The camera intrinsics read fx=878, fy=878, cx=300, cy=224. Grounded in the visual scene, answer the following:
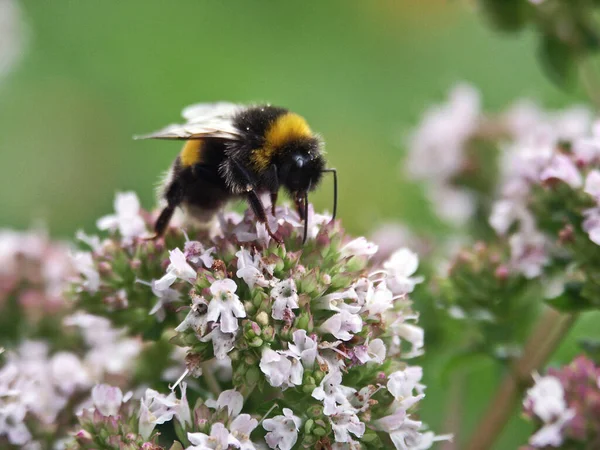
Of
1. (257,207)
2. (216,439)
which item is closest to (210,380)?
(216,439)

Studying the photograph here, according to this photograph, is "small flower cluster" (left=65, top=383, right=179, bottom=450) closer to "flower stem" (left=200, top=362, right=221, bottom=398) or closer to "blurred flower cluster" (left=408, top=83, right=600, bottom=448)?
"flower stem" (left=200, top=362, right=221, bottom=398)

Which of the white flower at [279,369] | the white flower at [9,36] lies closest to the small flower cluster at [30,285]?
the white flower at [279,369]

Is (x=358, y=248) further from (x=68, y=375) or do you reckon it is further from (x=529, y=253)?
(x=68, y=375)

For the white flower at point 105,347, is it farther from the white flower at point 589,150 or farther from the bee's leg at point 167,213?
the white flower at point 589,150

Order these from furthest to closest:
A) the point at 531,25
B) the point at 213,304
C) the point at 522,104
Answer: the point at 522,104 < the point at 531,25 < the point at 213,304

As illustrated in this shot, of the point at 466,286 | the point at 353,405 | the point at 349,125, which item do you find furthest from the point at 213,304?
the point at 349,125

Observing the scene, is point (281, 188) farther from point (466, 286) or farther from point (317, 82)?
point (317, 82)
